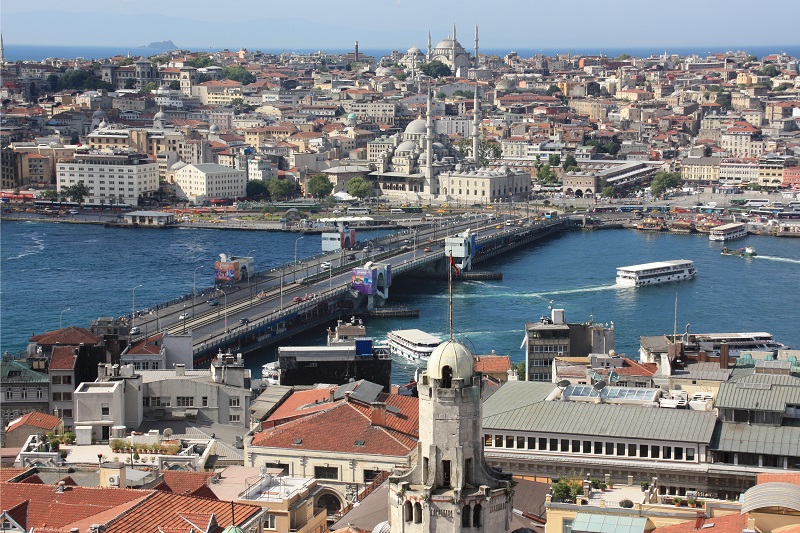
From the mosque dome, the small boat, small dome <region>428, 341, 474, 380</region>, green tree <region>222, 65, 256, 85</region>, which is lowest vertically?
the small boat

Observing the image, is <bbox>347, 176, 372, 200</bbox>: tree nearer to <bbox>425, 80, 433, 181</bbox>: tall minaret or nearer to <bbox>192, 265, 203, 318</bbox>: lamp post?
<bbox>425, 80, 433, 181</bbox>: tall minaret

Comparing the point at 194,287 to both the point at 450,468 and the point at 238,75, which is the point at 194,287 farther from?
the point at 238,75

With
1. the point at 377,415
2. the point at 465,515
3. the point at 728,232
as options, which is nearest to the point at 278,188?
the point at 728,232

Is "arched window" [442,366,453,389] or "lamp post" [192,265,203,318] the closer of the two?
"arched window" [442,366,453,389]

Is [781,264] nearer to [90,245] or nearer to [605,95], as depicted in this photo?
[90,245]

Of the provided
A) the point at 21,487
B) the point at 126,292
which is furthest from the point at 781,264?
the point at 21,487

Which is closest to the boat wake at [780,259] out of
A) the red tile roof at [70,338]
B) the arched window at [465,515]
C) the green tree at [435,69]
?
the red tile roof at [70,338]

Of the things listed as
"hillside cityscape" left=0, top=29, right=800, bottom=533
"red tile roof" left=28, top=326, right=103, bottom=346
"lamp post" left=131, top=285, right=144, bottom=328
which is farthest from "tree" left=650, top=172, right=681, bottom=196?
"red tile roof" left=28, top=326, right=103, bottom=346

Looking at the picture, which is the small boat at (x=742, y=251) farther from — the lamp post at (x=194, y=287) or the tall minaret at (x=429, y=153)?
the tall minaret at (x=429, y=153)
